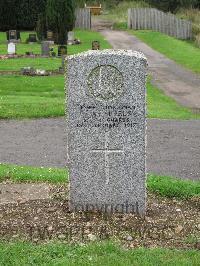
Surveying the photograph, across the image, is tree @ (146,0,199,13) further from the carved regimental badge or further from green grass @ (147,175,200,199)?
the carved regimental badge

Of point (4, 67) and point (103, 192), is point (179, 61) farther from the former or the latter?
point (103, 192)

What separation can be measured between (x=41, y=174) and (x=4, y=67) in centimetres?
1580

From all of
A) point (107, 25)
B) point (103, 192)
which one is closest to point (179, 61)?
point (107, 25)

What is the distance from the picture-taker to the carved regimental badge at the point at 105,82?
6625 mm

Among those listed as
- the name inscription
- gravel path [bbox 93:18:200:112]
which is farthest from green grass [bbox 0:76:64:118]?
the name inscription

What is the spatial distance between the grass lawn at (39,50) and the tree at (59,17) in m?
1.30

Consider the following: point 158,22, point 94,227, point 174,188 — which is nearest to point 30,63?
point 174,188

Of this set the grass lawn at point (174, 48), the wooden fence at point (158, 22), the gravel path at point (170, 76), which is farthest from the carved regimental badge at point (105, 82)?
the wooden fence at point (158, 22)

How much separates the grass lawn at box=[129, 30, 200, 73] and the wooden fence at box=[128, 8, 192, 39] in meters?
1.47

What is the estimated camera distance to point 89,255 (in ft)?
18.9

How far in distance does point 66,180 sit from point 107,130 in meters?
1.90

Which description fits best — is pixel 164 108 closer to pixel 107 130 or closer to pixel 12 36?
pixel 107 130

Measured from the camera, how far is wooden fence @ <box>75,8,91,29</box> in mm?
42875

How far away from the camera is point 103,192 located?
22.7ft
